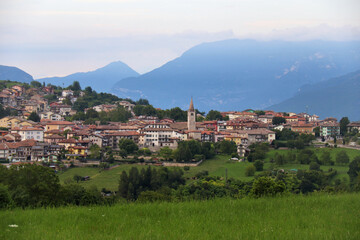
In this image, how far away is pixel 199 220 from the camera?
6773mm

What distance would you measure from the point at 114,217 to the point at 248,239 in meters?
1.91

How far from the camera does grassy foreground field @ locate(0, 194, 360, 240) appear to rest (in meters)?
6.10

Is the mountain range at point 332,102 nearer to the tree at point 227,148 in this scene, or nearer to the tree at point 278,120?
the tree at point 278,120

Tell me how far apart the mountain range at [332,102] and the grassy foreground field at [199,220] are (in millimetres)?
142284

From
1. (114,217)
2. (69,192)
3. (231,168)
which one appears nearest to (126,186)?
(231,168)

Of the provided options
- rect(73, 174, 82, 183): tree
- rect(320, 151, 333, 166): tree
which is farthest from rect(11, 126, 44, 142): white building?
rect(320, 151, 333, 166): tree

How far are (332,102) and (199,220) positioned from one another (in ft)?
517

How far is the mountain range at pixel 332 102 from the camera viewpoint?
5940 inches

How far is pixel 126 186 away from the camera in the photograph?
2775cm

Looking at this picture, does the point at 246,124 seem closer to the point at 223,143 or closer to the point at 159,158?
the point at 223,143

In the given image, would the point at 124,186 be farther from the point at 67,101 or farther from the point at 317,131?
the point at 67,101

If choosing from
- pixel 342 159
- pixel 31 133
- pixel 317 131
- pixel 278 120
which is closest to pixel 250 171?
pixel 342 159

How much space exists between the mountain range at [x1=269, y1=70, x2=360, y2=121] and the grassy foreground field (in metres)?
142

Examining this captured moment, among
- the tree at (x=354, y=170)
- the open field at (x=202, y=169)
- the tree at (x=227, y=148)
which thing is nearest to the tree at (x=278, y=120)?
→ the tree at (x=227, y=148)
